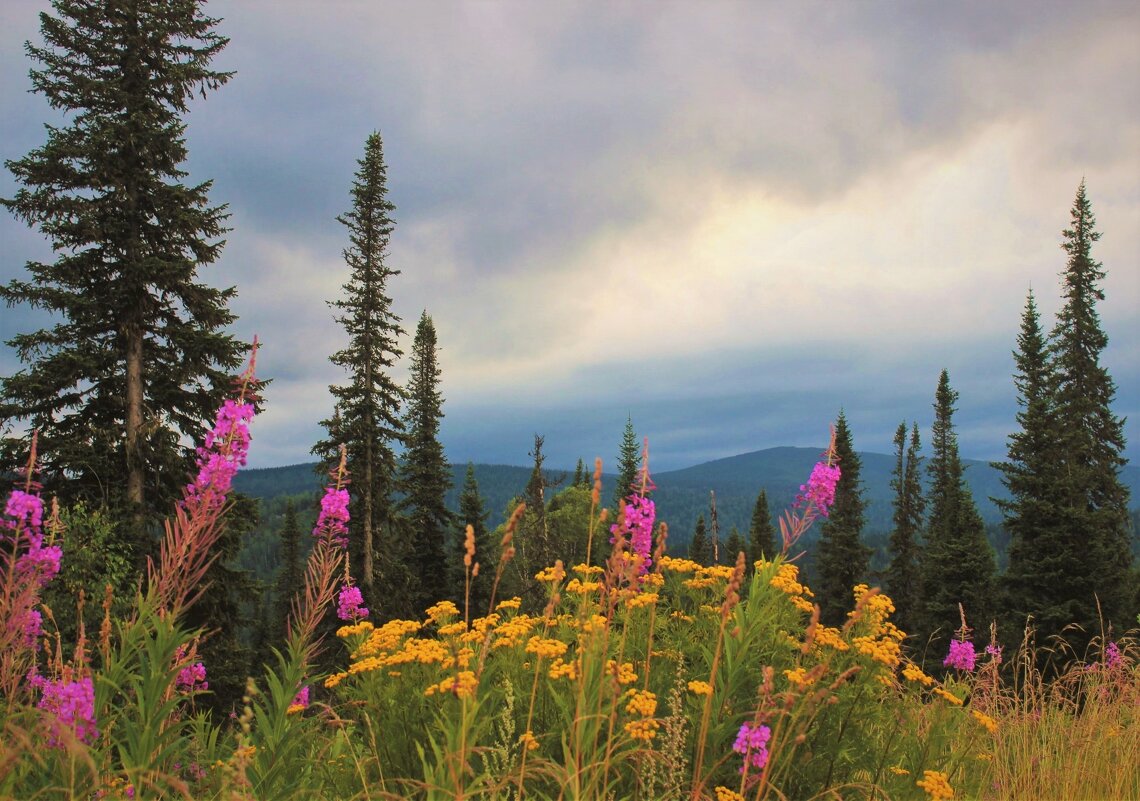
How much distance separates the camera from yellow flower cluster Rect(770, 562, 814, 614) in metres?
4.42

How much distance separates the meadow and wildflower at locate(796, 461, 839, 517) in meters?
0.02

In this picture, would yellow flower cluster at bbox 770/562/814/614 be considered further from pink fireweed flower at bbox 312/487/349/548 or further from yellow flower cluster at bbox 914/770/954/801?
pink fireweed flower at bbox 312/487/349/548

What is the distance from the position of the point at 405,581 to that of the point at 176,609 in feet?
89.7

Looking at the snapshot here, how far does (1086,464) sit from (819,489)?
3522 cm

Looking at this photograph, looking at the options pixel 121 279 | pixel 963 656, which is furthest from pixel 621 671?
pixel 121 279

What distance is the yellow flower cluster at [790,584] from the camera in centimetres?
442

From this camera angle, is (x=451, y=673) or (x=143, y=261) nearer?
(x=451, y=673)

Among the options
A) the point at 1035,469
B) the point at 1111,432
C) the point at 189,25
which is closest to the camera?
the point at 189,25

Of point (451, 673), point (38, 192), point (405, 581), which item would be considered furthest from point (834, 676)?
point (405, 581)

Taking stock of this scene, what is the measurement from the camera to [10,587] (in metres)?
2.84

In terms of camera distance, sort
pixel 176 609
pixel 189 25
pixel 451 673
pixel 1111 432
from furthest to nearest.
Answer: pixel 1111 432
pixel 189 25
pixel 451 673
pixel 176 609

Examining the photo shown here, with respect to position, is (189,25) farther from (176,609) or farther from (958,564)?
(958,564)

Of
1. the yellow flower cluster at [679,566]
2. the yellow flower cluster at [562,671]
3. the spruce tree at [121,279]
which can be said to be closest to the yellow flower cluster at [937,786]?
the yellow flower cluster at [562,671]

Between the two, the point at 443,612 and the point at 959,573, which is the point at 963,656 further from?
the point at 959,573
